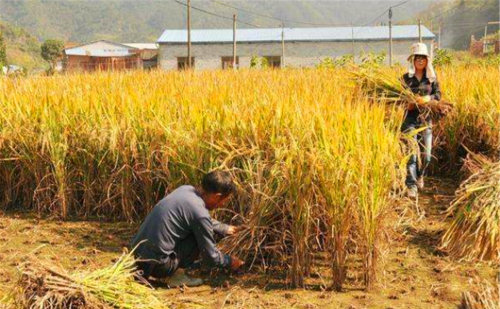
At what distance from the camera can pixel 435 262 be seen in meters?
4.32

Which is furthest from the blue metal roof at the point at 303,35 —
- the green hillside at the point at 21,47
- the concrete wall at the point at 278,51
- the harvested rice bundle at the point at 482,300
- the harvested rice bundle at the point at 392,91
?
the green hillside at the point at 21,47

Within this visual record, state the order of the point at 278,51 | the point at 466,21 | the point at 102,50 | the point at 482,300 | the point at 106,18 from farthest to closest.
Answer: the point at 106,18, the point at 466,21, the point at 102,50, the point at 278,51, the point at 482,300

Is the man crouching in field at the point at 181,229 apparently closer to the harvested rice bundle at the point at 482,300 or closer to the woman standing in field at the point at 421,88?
the harvested rice bundle at the point at 482,300

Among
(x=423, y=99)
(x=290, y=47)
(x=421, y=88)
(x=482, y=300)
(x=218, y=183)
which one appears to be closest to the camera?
(x=482, y=300)

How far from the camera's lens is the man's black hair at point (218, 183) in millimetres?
3842

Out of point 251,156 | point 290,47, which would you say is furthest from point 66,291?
point 290,47

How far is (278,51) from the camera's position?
32.2 m

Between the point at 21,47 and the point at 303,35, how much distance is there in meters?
43.8

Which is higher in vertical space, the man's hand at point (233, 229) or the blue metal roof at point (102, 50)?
the blue metal roof at point (102, 50)

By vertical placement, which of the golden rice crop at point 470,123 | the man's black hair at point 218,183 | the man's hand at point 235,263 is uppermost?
the golden rice crop at point 470,123

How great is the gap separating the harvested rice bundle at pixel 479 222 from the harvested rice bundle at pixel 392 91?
1308 mm

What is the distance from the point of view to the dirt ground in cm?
368

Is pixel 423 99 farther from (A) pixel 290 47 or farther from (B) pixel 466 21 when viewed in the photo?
(B) pixel 466 21

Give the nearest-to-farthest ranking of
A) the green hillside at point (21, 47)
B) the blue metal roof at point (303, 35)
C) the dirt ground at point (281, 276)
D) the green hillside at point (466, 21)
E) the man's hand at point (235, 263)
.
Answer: the dirt ground at point (281, 276) < the man's hand at point (235, 263) < the blue metal roof at point (303, 35) < the green hillside at point (21, 47) < the green hillside at point (466, 21)
